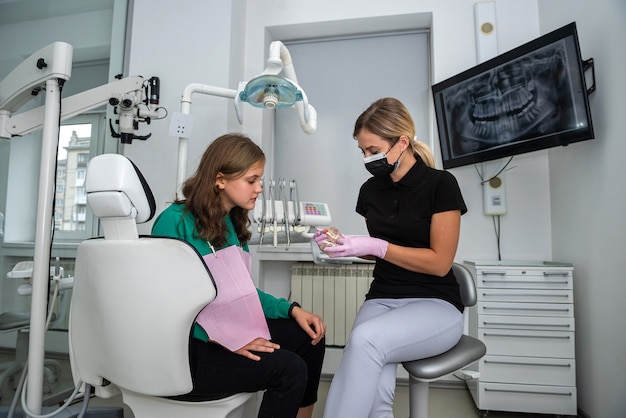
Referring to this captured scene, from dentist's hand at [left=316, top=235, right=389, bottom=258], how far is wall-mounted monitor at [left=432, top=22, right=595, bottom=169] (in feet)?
3.90

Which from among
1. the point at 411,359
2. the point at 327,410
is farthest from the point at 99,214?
the point at 411,359

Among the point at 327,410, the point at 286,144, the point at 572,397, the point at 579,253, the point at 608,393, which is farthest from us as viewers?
the point at 286,144

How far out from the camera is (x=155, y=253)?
0.82m

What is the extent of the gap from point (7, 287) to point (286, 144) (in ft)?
5.69

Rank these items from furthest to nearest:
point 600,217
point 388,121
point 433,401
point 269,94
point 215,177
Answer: point 433,401
point 600,217
point 269,94
point 388,121
point 215,177

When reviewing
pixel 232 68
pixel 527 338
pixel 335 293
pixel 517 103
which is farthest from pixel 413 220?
pixel 232 68

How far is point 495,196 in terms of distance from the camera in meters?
2.17

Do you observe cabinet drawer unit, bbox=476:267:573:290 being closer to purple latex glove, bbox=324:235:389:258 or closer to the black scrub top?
the black scrub top

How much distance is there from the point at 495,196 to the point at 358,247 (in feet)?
4.58

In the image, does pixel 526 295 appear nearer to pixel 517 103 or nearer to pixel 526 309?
pixel 526 309

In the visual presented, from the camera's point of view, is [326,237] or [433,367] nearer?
[433,367]

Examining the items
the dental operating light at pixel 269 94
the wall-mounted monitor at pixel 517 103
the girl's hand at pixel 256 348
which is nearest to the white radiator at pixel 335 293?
the wall-mounted monitor at pixel 517 103

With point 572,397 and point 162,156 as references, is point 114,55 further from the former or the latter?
point 572,397

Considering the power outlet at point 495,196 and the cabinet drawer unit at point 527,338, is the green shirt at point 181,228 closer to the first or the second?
the cabinet drawer unit at point 527,338
